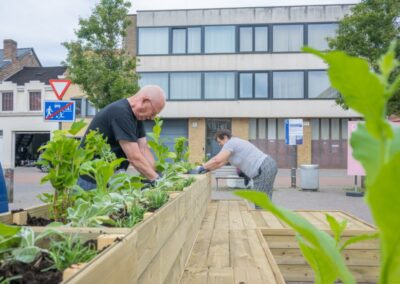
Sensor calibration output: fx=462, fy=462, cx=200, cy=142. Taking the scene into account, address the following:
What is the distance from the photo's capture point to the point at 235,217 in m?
5.55

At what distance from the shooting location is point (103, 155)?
8.80 ft

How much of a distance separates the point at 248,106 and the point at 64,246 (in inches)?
1147

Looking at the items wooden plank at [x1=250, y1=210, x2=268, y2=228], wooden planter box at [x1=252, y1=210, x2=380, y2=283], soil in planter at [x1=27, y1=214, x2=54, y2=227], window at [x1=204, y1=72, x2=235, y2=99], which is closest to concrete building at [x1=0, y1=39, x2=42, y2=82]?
window at [x1=204, y1=72, x2=235, y2=99]

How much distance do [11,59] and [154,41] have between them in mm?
14529

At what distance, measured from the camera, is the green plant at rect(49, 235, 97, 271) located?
114 cm

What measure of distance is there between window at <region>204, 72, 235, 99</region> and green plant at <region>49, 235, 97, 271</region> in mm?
29173

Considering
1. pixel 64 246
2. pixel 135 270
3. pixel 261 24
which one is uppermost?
pixel 261 24

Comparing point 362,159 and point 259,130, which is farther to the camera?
point 259,130

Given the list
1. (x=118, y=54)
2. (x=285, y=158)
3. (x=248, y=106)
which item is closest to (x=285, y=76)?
(x=248, y=106)

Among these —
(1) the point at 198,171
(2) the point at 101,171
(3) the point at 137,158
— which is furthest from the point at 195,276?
(1) the point at 198,171

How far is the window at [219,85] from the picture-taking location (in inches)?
1190

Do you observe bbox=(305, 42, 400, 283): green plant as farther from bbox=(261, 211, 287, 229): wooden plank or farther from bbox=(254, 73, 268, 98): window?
bbox=(254, 73, 268, 98): window

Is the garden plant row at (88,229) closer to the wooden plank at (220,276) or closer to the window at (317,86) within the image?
the wooden plank at (220,276)

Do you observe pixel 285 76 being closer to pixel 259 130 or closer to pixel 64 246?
pixel 259 130
